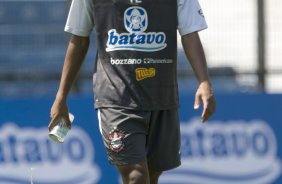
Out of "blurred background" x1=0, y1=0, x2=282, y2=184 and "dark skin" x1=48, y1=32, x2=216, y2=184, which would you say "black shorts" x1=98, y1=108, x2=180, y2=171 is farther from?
"blurred background" x1=0, y1=0, x2=282, y2=184

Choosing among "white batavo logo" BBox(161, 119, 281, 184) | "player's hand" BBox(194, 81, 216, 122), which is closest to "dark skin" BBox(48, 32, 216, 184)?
"player's hand" BBox(194, 81, 216, 122)

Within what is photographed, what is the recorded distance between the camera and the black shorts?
523cm

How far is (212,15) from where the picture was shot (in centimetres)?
916

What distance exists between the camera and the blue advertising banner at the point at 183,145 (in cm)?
792

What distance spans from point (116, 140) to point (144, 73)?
432 mm

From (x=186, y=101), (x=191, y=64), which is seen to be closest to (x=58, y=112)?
(x=191, y=64)

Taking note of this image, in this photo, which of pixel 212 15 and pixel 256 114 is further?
pixel 212 15

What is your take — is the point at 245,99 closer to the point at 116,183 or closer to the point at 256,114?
the point at 256,114

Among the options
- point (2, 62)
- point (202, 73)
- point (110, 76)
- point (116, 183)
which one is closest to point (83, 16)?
point (110, 76)

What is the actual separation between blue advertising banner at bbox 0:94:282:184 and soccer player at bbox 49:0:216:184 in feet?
8.45

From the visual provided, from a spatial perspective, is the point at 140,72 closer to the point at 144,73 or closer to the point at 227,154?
the point at 144,73

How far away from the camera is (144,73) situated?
17.4 feet

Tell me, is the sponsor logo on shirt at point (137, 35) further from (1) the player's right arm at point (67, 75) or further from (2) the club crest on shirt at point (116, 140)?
(2) the club crest on shirt at point (116, 140)

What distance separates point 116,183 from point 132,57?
2.98 meters
